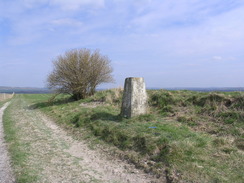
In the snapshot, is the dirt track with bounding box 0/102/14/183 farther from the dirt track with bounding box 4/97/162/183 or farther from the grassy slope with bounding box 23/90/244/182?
the grassy slope with bounding box 23/90/244/182

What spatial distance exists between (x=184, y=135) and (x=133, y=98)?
3.43 meters

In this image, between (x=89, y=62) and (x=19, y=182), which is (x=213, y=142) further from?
(x=89, y=62)

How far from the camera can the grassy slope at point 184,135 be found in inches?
206

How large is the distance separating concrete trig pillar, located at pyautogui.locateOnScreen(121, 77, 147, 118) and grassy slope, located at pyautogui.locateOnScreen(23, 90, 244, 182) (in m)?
0.40

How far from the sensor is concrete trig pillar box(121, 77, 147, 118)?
33.0 ft

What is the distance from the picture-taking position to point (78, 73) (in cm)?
2183

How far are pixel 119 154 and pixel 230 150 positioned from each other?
3115 mm

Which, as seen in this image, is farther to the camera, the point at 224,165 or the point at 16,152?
the point at 16,152

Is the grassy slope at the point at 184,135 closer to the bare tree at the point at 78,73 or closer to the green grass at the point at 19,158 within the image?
the green grass at the point at 19,158

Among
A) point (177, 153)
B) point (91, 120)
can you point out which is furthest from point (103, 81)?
point (177, 153)

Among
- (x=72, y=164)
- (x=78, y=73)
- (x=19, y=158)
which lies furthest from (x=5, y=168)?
(x=78, y=73)

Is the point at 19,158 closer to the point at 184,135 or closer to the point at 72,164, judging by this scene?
the point at 72,164

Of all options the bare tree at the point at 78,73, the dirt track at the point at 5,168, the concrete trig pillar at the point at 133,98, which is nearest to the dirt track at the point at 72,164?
the dirt track at the point at 5,168

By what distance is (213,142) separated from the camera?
6535mm
